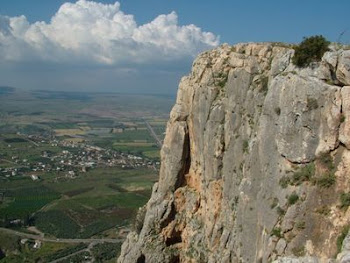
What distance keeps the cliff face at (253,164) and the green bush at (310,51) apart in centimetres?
54

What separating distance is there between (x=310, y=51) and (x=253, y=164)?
8214mm

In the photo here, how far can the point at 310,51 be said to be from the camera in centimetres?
2838

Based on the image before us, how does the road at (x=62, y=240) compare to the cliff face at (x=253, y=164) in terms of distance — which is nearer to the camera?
the cliff face at (x=253, y=164)

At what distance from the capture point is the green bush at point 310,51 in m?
28.3

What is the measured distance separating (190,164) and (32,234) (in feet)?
320

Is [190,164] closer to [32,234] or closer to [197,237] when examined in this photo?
[197,237]

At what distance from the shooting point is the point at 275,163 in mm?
28016

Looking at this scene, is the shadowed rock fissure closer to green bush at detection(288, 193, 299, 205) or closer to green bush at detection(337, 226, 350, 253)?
green bush at detection(288, 193, 299, 205)

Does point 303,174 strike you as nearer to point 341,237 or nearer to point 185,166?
point 341,237

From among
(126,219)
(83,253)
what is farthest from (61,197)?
(83,253)

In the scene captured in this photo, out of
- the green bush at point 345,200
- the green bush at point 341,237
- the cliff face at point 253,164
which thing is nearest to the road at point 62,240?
Result: the cliff face at point 253,164

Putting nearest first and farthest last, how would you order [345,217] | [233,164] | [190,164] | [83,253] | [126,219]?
1. [345,217]
2. [233,164]
3. [190,164]
4. [83,253]
5. [126,219]

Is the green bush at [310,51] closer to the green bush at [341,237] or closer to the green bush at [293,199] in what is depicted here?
the green bush at [293,199]

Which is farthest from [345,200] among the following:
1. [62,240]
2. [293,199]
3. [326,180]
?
[62,240]
